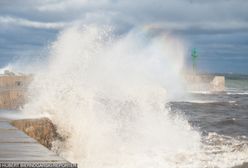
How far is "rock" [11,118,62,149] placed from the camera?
812 cm

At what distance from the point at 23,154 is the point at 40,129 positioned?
3765 mm

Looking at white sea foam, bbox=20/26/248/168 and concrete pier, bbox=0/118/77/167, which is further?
white sea foam, bbox=20/26/248/168

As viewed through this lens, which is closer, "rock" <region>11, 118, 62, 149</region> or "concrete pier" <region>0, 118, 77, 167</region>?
"concrete pier" <region>0, 118, 77, 167</region>

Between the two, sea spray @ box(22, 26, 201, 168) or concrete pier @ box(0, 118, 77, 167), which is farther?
sea spray @ box(22, 26, 201, 168)

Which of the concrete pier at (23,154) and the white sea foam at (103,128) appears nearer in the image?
the concrete pier at (23,154)

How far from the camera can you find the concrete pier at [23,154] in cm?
404

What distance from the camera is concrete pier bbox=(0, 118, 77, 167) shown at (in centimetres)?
404

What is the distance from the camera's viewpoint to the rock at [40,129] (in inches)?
320

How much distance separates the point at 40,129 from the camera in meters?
8.42

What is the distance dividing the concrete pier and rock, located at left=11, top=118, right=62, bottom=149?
164 centimetres

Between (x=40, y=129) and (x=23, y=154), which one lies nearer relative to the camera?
(x=23, y=154)

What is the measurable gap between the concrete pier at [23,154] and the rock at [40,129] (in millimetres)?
1639

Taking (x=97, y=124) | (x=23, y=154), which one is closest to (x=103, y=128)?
(x=97, y=124)

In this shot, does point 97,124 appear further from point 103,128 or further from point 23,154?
point 23,154
